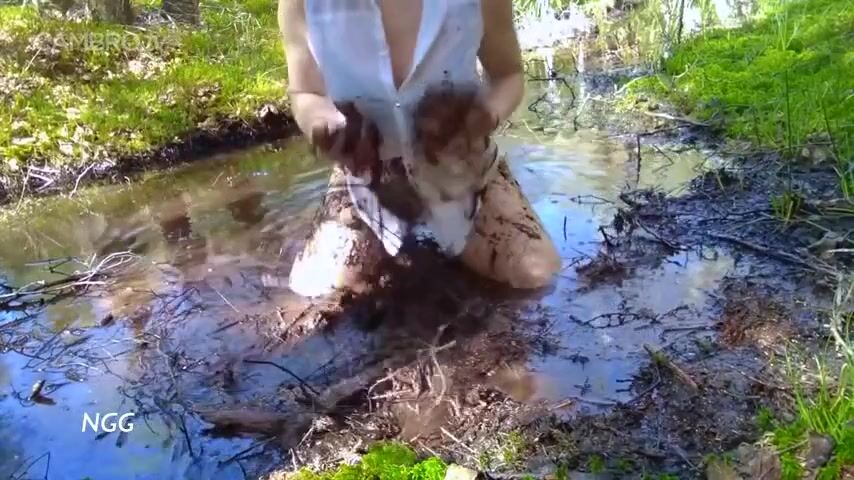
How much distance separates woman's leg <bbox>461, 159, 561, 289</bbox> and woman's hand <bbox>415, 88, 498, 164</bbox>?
342 mm

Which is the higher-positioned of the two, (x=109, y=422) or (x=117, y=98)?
(x=117, y=98)

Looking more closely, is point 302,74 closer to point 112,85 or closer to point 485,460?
point 485,460

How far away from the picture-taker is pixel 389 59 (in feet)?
9.13

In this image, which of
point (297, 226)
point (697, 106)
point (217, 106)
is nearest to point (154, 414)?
point (297, 226)

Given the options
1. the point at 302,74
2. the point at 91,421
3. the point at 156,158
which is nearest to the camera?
the point at 91,421

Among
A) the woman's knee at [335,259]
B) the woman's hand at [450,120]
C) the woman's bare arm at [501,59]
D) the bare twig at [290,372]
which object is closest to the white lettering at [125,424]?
the bare twig at [290,372]

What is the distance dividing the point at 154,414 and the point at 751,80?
414 cm

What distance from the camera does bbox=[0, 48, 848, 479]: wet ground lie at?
7.41 ft

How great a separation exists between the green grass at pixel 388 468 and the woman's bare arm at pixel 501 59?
1.34m

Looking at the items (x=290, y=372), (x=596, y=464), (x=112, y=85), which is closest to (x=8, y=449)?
(x=290, y=372)

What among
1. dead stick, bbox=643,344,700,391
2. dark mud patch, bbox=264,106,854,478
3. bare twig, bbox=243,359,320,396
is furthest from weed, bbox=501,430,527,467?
bare twig, bbox=243,359,320,396

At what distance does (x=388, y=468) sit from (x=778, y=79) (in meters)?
4.02

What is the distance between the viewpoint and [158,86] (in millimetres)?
5473

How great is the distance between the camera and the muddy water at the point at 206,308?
2.40 meters
